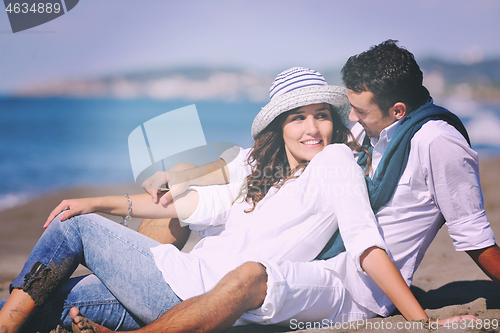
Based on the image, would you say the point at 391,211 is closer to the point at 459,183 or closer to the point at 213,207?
the point at 459,183

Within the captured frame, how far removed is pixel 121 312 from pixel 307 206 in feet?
3.58

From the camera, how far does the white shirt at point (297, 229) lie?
160 centimetres

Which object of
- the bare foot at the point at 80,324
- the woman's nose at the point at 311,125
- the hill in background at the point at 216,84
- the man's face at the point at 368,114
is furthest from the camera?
the hill in background at the point at 216,84

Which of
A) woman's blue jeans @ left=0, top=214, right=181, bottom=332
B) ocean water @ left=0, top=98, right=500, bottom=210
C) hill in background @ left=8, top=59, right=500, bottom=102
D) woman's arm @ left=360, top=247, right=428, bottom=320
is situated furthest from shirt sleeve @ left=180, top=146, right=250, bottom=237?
hill in background @ left=8, top=59, right=500, bottom=102

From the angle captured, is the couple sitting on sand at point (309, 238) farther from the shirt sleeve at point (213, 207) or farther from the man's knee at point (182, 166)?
the man's knee at point (182, 166)

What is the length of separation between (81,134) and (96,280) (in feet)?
49.0

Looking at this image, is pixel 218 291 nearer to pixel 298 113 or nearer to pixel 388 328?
pixel 388 328

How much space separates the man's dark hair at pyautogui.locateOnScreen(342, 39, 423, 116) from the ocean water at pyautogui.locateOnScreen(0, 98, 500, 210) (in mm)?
4389

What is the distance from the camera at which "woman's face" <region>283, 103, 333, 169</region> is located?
2.09 meters

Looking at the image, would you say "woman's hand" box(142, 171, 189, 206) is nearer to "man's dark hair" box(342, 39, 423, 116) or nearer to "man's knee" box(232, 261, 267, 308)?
"man's knee" box(232, 261, 267, 308)

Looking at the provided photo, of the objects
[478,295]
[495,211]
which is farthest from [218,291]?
[495,211]

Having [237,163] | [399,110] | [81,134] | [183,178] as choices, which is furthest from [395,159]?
[81,134]

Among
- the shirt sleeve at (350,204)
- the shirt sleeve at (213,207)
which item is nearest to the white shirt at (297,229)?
the shirt sleeve at (350,204)

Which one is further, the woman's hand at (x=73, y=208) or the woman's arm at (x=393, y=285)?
the woman's hand at (x=73, y=208)
